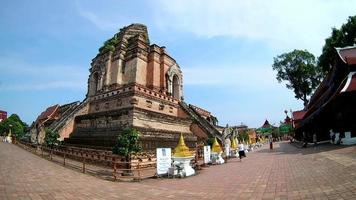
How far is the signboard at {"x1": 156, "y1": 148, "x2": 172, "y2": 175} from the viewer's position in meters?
12.8

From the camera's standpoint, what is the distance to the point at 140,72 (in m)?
25.6

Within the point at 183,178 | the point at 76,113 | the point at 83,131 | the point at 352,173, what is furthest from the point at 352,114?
the point at 76,113

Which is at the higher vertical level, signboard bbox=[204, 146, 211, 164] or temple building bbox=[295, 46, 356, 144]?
temple building bbox=[295, 46, 356, 144]

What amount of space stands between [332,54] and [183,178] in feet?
84.4

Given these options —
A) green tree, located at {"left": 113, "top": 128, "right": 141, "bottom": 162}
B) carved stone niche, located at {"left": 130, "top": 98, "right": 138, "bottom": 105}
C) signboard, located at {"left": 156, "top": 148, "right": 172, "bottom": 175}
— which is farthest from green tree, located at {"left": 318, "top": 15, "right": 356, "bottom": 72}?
green tree, located at {"left": 113, "top": 128, "right": 141, "bottom": 162}

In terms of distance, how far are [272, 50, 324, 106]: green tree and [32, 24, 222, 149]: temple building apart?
2205 cm

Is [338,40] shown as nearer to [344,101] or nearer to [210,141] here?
[344,101]

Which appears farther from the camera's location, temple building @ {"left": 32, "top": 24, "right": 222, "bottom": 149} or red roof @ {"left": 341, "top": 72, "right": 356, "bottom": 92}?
temple building @ {"left": 32, "top": 24, "right": 222, "bottom": 149}

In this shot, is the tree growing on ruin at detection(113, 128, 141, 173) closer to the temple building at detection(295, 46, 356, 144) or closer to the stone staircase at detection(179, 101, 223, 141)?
the stone staircase at detection(179, 101, 223, 141)

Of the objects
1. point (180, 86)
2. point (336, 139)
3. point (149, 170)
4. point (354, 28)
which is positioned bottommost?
point (149, 170)

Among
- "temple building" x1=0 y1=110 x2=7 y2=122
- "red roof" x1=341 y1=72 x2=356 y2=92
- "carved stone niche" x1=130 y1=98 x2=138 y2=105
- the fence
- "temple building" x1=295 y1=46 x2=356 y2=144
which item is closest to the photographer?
the fence

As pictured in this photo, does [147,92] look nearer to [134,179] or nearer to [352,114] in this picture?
[134,179]

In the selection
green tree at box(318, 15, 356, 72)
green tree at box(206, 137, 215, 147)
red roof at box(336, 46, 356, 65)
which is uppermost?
green tree at box(318, 15, 356, 72)

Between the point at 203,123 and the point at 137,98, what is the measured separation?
25.0 ft
